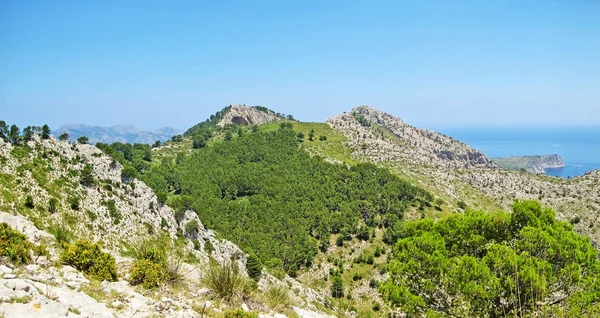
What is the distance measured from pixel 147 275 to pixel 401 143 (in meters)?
145

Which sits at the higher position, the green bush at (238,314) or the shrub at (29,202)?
the green bush at (238,314)

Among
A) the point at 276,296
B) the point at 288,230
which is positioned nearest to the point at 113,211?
the point at 276,296

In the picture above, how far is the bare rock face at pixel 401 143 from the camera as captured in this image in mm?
105250

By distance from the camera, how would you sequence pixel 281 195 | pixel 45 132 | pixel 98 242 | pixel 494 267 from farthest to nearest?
pixel 281 195
pixel 45 132
pixel 98 242
pixel 494 267

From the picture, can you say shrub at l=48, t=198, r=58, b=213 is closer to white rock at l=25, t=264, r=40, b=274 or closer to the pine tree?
the pine tree

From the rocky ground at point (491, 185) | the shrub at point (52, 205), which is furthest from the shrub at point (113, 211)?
the rocky ground at point (491, 185)

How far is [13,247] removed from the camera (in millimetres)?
9547

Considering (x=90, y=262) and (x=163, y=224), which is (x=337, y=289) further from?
(x=90, y=262)

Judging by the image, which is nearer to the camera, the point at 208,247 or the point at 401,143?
the point at 208,247

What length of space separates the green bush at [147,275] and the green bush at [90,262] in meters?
0.69

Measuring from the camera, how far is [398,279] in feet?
49.6

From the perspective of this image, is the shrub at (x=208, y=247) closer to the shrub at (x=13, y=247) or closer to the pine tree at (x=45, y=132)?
the pine tree at (x=45, y=132)

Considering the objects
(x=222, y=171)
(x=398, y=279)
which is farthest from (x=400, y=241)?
(x=222, y=171)

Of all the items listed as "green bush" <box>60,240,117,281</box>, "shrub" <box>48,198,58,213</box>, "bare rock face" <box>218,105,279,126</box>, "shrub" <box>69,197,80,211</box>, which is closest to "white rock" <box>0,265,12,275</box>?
"green bush" <box>60,240,117,281</box>
